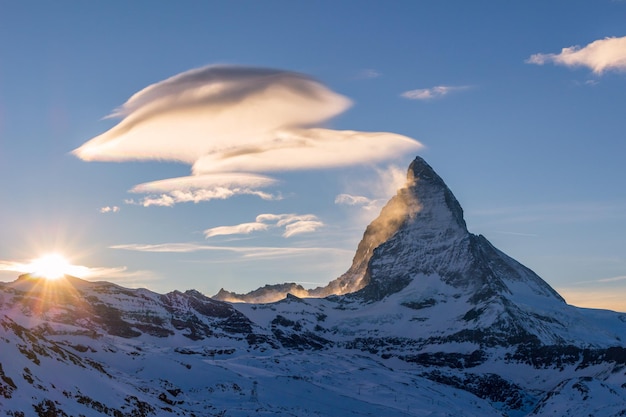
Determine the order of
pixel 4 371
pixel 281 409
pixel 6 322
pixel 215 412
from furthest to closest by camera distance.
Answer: pixel 281 409, pixel 215 412, pixel 6 322, pixel 4 371

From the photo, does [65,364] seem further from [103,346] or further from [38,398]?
[103,346]

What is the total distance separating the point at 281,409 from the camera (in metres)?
183

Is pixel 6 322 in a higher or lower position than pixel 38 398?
higher

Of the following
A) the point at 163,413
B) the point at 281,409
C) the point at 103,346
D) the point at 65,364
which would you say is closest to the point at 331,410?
the point at 281,409

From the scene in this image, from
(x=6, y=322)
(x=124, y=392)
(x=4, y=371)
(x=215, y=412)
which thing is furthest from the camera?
(x=215, y=412)

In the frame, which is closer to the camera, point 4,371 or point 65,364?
point 4,371

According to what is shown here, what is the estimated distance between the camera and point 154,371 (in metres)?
186

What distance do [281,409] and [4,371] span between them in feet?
358

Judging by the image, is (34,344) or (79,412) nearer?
(79,412)

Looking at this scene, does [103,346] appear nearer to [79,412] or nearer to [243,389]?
[243,389]

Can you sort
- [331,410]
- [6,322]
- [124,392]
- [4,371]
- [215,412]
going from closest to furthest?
[4,371] → [6,322] → [124,392] → [215,412] → [331,410]

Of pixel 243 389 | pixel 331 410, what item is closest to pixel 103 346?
pixel 243 389

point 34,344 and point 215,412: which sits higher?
point 34,344

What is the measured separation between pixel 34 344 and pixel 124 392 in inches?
602
